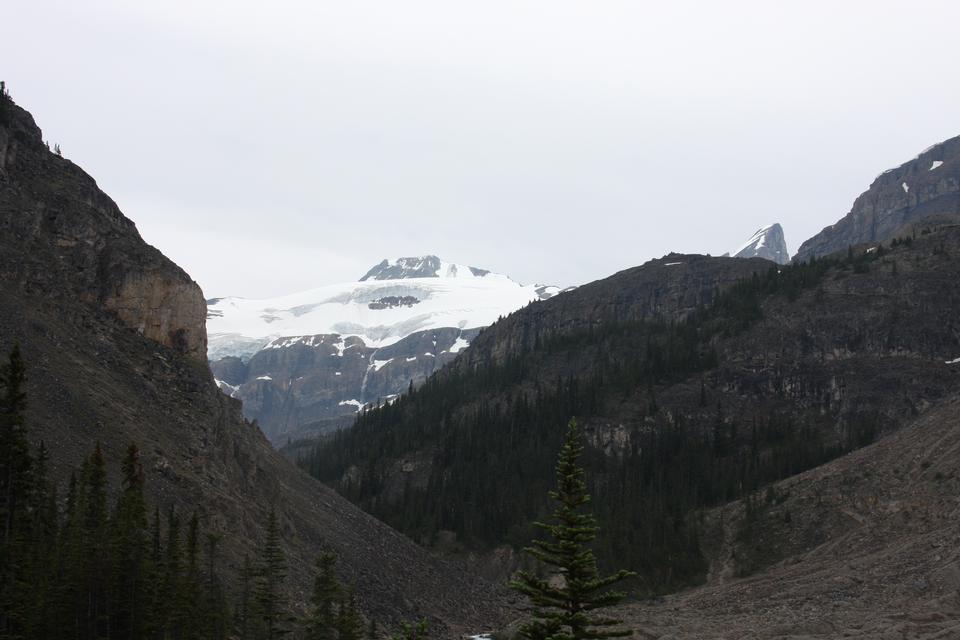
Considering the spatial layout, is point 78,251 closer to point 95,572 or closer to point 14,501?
point 14,501

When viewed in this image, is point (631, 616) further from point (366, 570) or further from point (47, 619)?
point (47, 619)

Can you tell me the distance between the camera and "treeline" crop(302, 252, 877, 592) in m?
135

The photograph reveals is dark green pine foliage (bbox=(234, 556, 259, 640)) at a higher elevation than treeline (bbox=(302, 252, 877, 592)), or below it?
below

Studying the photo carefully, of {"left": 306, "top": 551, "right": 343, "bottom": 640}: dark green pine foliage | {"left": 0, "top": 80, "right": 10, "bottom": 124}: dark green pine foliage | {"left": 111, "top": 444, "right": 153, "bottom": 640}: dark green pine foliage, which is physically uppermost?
{"left": 0, "top": 80, "right": 10, "bottom": 124}: dark green pine foliage

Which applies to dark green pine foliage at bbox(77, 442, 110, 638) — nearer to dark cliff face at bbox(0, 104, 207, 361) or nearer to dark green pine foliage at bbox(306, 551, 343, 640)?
dark green pine foliage at bbox(306, 551, 343, 640)

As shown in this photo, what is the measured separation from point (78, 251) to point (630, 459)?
3885 inches

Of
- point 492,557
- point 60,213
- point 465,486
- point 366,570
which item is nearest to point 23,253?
point 60,213

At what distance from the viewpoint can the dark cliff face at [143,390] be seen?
235ft

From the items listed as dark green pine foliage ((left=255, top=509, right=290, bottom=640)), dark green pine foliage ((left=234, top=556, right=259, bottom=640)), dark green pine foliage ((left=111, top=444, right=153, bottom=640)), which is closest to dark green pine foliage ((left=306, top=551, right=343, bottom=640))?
dark green pine foliage ((left=255, top=509, right=290, bottom=640))

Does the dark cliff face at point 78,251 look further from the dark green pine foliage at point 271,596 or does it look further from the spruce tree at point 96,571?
the spruce tree at point 96,571

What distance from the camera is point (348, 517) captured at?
107m

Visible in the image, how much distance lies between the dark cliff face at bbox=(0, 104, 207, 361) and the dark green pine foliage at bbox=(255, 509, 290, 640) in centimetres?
2995

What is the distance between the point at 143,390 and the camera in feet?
268

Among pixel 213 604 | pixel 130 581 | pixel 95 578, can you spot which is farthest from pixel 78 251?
pixel 95 578
